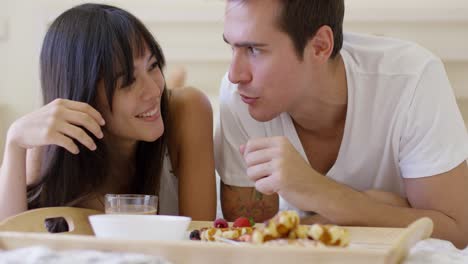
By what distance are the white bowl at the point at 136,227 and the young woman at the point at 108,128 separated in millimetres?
409

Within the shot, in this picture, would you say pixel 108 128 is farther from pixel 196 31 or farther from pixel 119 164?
pixel 196 31

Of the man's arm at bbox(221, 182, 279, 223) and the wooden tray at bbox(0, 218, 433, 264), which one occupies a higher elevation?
the wooden tray at bbox(0, 218, 433, 264)

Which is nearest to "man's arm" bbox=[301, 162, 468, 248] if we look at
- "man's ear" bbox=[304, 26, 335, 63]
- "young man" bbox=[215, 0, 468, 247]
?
"young man" bbox=[215, 0, 468, 247]

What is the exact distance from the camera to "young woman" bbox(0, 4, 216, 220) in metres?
1.47

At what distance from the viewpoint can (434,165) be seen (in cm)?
149

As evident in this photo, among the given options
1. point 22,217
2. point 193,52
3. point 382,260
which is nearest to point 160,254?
point 382,260

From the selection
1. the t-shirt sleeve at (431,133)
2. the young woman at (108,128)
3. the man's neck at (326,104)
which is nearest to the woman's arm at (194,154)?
the young woman at (108,128)

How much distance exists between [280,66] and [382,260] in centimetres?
85

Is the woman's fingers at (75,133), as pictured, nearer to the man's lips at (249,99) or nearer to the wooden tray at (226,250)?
the man's lips at (249,99)

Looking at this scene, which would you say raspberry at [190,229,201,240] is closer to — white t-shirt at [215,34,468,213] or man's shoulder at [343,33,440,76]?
white t-shirt at [215,34,468,213]

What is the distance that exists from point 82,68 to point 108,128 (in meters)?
0.16

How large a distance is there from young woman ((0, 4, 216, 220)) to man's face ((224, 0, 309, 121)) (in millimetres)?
183

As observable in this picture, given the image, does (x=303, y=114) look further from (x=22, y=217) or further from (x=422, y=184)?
(x=22, y=217)

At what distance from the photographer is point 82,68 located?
155 cm
